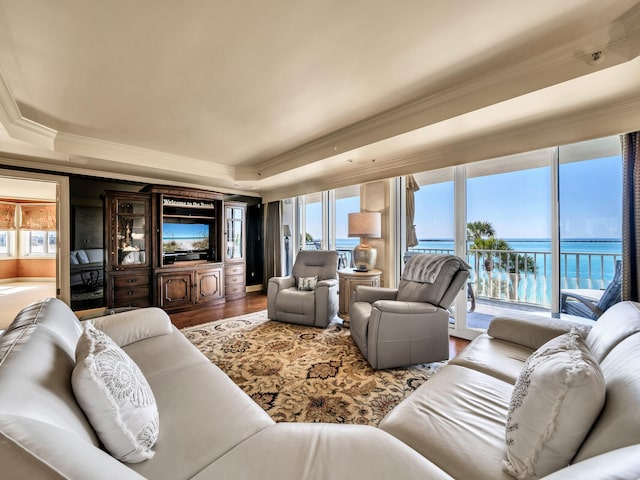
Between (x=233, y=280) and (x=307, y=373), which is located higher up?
(x=233, y=280)

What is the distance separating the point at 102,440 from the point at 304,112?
2639 millimetres

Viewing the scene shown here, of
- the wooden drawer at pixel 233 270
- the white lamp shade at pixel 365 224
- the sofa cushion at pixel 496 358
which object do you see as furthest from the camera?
the wooden drawer at pixel 233 270

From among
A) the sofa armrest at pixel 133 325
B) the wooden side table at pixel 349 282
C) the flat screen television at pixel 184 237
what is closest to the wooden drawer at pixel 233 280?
the flat screen television at pixel 184 237

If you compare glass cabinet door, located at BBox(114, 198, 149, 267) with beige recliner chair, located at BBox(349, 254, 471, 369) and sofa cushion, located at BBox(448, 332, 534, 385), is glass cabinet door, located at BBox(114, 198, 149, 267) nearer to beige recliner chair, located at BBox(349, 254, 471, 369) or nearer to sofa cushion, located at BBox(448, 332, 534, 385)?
beige recliner chair, located at BBox(349, 254, 471, 369)

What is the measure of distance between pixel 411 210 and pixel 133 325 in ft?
11.0

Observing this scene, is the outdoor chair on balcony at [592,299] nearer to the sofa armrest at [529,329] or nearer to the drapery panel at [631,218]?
the drapery panel at [631,218]

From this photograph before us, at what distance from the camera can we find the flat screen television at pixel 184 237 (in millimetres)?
4461

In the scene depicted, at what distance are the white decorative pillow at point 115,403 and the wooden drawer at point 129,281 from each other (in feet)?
11.8

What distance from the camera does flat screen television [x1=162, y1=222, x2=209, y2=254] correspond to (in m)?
4.46

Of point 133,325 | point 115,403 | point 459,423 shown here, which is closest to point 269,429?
point 115,403

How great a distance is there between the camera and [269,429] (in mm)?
992

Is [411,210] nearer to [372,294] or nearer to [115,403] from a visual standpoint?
[372,294]

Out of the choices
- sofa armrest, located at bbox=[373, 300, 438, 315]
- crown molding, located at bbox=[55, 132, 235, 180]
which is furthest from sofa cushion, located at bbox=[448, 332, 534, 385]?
Result: crown molding, located at bbox=[55, 132, 235, 180]

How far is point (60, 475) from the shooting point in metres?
0.45
